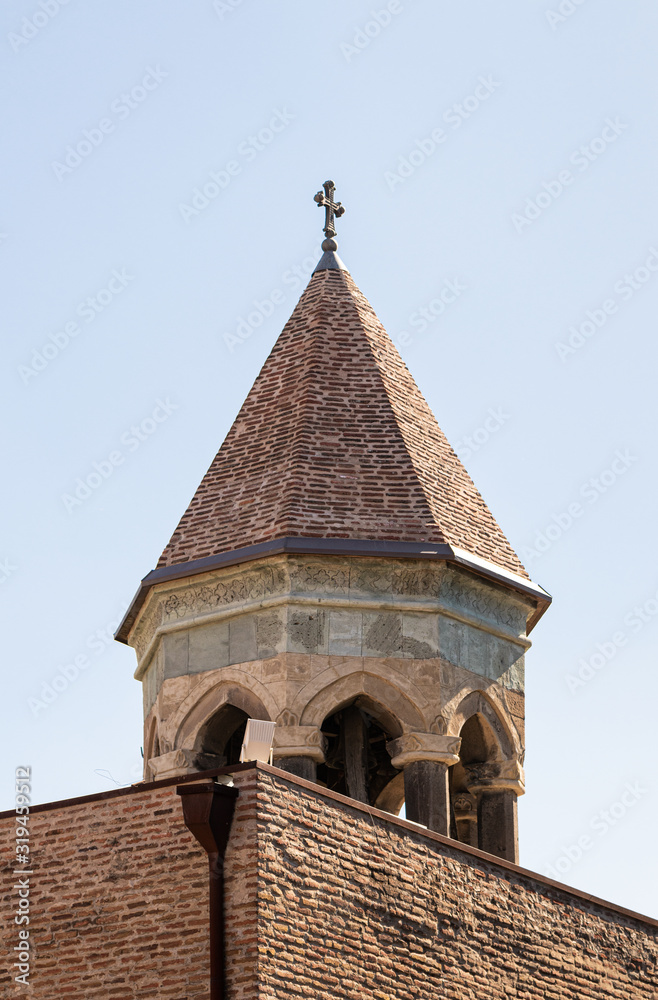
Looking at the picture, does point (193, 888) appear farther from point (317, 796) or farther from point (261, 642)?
point (261, 642)

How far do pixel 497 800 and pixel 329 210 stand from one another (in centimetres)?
857

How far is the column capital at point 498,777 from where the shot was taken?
830 inches

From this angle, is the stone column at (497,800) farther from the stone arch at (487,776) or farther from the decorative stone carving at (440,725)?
the decorative stone carving at (440,725)

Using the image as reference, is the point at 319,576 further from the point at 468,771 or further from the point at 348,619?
the point at 468,771

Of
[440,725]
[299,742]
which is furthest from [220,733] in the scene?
[440,725]

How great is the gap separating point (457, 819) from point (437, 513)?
358 cm

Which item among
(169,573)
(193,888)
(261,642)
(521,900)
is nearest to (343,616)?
(261,642)

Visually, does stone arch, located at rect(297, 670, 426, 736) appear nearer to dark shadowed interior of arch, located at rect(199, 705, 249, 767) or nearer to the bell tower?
the bell tower

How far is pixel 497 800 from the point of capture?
21.1m

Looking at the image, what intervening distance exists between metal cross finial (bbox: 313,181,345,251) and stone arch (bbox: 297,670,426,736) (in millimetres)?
7086

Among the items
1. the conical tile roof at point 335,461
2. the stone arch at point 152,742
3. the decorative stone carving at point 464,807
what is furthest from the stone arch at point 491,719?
the stone arch at point 152,742

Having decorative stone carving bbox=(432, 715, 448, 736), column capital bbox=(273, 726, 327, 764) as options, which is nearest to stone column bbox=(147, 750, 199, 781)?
column capital bbox=(273, 726, 327, 764)

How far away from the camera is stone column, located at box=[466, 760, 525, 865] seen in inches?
819

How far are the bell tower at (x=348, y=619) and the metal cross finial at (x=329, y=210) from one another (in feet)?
8.97
